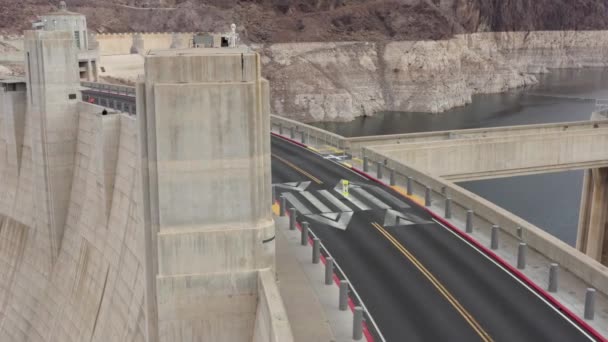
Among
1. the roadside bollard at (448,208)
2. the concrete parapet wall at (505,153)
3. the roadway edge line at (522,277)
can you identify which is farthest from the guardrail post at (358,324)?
the concrete parapet wall at (505,153)

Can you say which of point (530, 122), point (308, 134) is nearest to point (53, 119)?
point (308, 134)

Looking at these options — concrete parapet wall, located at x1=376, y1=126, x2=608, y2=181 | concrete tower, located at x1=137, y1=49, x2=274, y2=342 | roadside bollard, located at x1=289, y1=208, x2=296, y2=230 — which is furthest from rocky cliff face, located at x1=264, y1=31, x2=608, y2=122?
concrete tower, located at x1=137, y1=49, x2=274, y2=342

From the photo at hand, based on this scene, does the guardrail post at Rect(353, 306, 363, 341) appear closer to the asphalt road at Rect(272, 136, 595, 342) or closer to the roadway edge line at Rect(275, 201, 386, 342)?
the roadway edge line at Rect(275, 201, 386, 342)

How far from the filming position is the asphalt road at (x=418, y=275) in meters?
17.0

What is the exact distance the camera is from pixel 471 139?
4125 centimetres

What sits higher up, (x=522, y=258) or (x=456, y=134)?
(x=456, y=134)

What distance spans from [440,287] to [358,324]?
14.3 feet

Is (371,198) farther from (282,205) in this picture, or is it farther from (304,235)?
(304,235)

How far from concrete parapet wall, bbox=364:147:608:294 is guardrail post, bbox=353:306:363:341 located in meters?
7.84

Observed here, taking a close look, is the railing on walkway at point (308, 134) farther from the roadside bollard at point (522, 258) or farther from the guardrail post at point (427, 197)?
the roadside bollard at point (522, 258)

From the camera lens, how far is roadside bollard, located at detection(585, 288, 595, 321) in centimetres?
1738

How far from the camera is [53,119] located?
27000 millimetres

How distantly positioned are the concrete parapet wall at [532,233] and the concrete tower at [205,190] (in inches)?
400

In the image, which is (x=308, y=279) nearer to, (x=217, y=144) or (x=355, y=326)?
(x=355, y=326)
